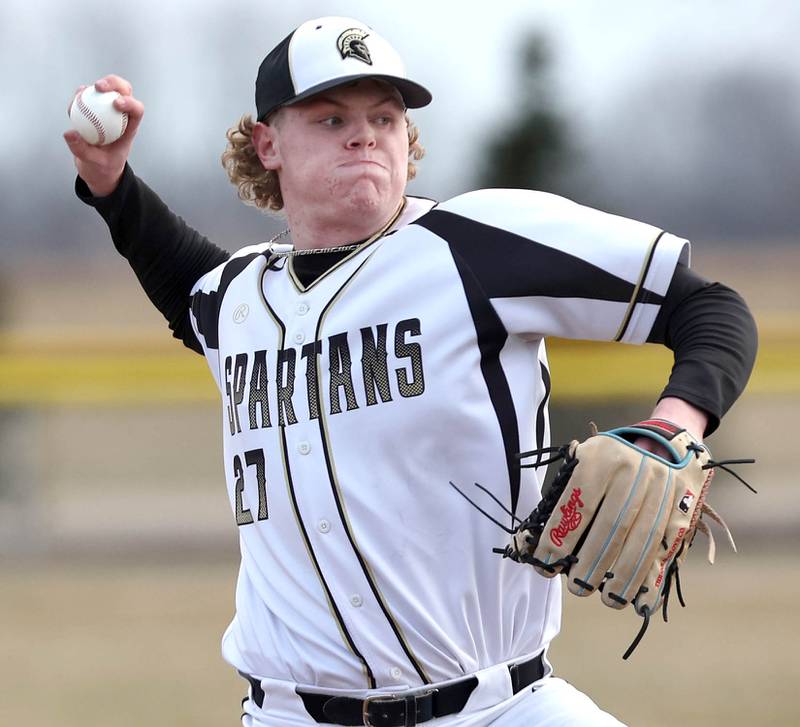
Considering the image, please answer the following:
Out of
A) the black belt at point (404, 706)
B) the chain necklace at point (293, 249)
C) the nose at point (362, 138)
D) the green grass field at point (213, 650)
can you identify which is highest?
the nose at point (362, 138)

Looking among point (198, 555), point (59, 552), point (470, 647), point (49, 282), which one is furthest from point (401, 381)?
point (49, 282)

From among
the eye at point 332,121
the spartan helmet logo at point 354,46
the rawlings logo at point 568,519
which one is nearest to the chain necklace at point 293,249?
the eye at point 332,121

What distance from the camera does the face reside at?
2439mm

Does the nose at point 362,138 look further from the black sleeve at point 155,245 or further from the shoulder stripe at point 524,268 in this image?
the black sleeve at point 155,245

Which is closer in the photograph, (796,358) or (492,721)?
(492,721)

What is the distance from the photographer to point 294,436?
2367 mm

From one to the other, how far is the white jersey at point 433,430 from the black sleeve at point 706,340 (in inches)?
1.2

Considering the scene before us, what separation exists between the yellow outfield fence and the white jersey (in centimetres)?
573

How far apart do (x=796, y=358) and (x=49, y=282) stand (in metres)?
19.0

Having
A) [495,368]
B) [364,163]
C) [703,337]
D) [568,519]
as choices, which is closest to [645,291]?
[703,337]

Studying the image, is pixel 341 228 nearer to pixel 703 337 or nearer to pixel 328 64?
pixel 328 64

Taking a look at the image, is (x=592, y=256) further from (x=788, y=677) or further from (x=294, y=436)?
(x=788, y=677)

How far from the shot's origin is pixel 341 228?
8.24ft

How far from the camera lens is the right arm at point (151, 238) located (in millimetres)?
2920
